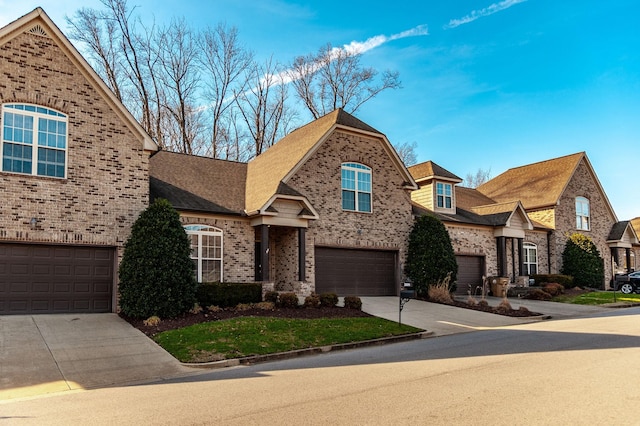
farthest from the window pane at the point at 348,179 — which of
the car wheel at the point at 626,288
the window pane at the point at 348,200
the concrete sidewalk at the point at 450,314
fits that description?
the car wheel at the point at 626,288

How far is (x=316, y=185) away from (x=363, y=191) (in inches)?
100

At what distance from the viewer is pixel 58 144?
16.3 meters

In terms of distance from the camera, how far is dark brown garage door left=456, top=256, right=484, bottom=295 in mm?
26906

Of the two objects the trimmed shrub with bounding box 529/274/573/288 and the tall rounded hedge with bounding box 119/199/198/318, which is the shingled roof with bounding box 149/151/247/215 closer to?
the tall rounded hedge with bounding box 119/199/198/318

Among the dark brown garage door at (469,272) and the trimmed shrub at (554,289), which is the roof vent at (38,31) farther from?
the trimmed shrub at (554,289)

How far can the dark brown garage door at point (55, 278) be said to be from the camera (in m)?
15.3

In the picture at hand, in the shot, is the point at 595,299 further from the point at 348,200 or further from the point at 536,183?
the point at 348,200

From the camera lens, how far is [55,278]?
16.0m

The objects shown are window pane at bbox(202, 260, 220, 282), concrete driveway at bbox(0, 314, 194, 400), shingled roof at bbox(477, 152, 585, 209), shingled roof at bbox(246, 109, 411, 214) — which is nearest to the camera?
concrete driveway at bbox(0, 314, 194, 400)

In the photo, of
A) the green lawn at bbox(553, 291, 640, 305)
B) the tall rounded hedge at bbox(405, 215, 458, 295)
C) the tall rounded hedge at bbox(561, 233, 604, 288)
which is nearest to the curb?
the tall rounded hedge at bbox(405, 215, 458, 295)

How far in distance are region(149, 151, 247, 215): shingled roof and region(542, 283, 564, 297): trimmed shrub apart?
16.1m

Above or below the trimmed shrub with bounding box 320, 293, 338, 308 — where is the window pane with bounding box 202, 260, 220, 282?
above

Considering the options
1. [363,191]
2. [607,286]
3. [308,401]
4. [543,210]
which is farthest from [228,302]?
[607,286]

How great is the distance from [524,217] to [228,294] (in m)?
18.2
